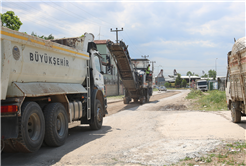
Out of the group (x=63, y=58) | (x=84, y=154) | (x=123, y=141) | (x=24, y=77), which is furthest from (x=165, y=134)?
(x=24, y=77)

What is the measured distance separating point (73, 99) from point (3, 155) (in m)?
2.75

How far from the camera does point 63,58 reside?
7.29 metres

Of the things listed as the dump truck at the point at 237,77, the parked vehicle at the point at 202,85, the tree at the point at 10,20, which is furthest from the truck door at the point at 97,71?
the parked vehicle at the point at 202,85

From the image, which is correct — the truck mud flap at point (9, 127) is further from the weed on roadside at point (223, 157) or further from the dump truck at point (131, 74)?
the dump truck at point (131, 74)

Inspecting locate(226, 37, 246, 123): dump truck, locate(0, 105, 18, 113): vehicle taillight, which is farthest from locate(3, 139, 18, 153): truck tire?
locate(226, 37, 246, 123): dump truck

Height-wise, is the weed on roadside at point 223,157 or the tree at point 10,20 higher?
the tree at point 10,20

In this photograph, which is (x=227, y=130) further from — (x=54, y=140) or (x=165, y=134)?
(x=54, y=140)

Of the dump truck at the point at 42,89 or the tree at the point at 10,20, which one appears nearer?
the dump truck at the point at 42,89

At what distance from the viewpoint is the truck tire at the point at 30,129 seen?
5043 millimetres

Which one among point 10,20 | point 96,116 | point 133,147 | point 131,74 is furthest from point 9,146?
Result: point 10,20

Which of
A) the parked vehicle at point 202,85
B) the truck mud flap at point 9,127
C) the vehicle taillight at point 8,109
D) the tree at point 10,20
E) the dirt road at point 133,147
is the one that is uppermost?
the tree at point 10,20

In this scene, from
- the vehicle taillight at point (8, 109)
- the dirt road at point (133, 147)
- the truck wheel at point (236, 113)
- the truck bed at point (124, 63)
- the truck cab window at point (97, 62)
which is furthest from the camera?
the truck bed at point (124, 63)

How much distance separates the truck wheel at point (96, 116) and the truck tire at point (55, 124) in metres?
2.04

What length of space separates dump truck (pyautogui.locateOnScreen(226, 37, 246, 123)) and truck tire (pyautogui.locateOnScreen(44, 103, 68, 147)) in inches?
233
